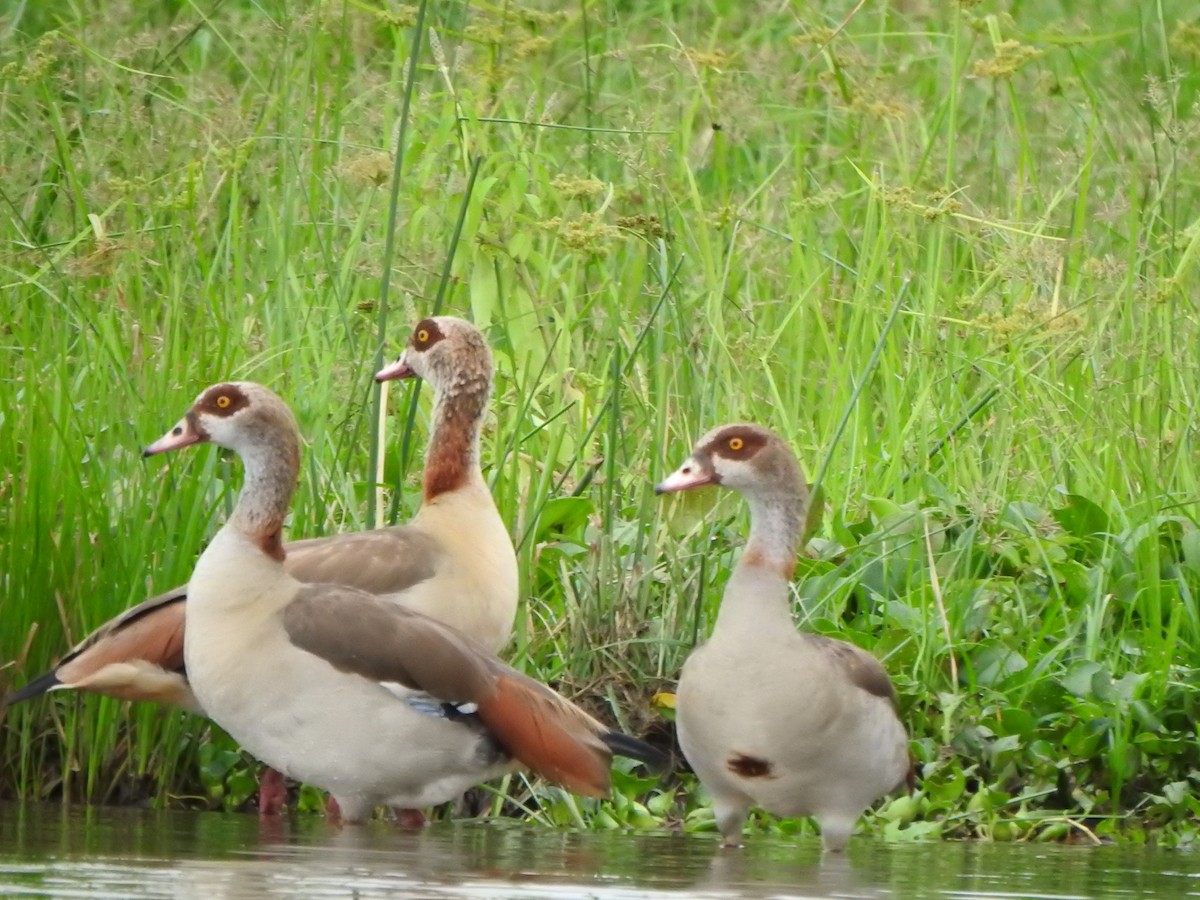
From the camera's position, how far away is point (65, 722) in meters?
6.70

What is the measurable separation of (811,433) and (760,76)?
9.03ft

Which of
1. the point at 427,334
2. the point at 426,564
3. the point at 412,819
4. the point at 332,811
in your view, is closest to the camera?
the point at 412,819

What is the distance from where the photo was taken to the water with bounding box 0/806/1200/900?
4.81 metres

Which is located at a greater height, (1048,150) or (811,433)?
(1048,150)

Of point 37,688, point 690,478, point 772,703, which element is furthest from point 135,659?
point 772,703

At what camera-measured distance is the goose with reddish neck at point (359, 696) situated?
6121mm

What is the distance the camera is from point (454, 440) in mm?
7613

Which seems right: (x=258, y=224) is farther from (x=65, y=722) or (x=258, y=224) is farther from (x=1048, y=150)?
(x=1048, y=150)

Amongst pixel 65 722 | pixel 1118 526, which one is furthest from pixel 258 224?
pixel 1118 526

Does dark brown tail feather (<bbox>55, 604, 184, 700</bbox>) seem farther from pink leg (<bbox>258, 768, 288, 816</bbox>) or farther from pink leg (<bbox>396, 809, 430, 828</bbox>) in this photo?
pink leg (<bbox>396, 809, 430, 828</bbox>)

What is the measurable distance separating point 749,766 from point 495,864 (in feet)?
3.17

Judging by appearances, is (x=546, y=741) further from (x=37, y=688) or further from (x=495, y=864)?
(x=37, y=688)

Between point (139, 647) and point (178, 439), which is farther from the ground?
point (178, 439)

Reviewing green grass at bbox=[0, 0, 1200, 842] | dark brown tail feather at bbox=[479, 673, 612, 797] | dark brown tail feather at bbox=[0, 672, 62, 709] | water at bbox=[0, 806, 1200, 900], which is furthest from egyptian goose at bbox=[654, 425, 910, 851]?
dark brown tail feather at bbox=[0, 672, 62, 709]
